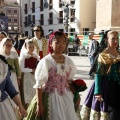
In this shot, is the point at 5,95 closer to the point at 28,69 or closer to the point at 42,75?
the point at 42,75

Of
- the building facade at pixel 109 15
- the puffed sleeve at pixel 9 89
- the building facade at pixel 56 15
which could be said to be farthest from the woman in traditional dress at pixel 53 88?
the building facade at pixel 56 15

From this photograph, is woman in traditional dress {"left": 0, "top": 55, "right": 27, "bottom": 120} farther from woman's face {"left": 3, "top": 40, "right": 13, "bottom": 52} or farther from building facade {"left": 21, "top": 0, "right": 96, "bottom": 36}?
building facade {"left": 21, "top": 0, "right": 96, "bottom": 36}

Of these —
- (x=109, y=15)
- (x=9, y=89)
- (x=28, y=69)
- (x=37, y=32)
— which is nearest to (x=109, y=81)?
(x=9, y=89)

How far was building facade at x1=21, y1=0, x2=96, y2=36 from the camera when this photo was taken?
106 feet

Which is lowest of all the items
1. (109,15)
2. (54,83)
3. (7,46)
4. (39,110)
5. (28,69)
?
(39,110)

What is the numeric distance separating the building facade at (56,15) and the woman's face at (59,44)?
74.7 feet

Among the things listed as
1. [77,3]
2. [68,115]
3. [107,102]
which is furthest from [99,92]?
[77,3]

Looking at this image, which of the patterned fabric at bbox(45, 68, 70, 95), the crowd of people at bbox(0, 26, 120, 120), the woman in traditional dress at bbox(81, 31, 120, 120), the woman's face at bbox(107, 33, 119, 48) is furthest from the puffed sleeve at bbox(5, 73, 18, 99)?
the woman's face at bbox(107, 33, 119, 48)

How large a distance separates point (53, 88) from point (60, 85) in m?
0.09

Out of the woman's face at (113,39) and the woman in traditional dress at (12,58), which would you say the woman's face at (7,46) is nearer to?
the woman in traditional dress at (12,58)

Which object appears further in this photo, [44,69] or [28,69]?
[28,69]

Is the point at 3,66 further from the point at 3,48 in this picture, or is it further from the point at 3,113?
the point at 3,48

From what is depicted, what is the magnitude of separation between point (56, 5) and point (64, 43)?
114 ft

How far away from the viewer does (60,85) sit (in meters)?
3.33
